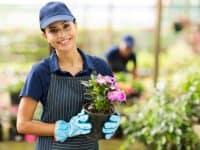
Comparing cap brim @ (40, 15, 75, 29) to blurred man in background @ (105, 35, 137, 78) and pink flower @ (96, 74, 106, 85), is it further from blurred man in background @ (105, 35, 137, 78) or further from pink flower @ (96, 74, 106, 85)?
blurred man in background @ (105, 35, 137, 78)

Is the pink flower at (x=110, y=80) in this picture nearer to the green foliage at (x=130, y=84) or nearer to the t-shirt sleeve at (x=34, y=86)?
the t-shirt sleeve at (x=34, y=86)

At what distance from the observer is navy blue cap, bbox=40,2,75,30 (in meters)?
2.16

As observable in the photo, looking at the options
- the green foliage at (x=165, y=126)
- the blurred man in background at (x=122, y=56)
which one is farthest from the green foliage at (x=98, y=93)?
the blurred man in background at (x=122, y=56)

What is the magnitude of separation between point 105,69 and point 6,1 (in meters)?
5.07

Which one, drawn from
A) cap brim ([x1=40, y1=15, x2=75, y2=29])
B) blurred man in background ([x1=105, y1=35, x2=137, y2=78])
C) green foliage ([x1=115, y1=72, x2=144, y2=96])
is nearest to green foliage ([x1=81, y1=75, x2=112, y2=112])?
cap brim ([x1=40, y1=15, x2=75, y2=29])

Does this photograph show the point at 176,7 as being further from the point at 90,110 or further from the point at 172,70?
the point at 90,110

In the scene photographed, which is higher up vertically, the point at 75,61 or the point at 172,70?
the point at 75,61

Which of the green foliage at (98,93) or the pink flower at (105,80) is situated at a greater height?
the pink flower at (105,80)

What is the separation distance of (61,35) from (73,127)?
394 millimetres

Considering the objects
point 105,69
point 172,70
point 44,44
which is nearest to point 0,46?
point 44,44

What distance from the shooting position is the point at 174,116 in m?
3.89

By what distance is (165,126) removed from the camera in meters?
3.90

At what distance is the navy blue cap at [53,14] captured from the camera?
2156 millimetres

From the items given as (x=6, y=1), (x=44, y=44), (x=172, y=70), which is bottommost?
(x=172, y=70)
